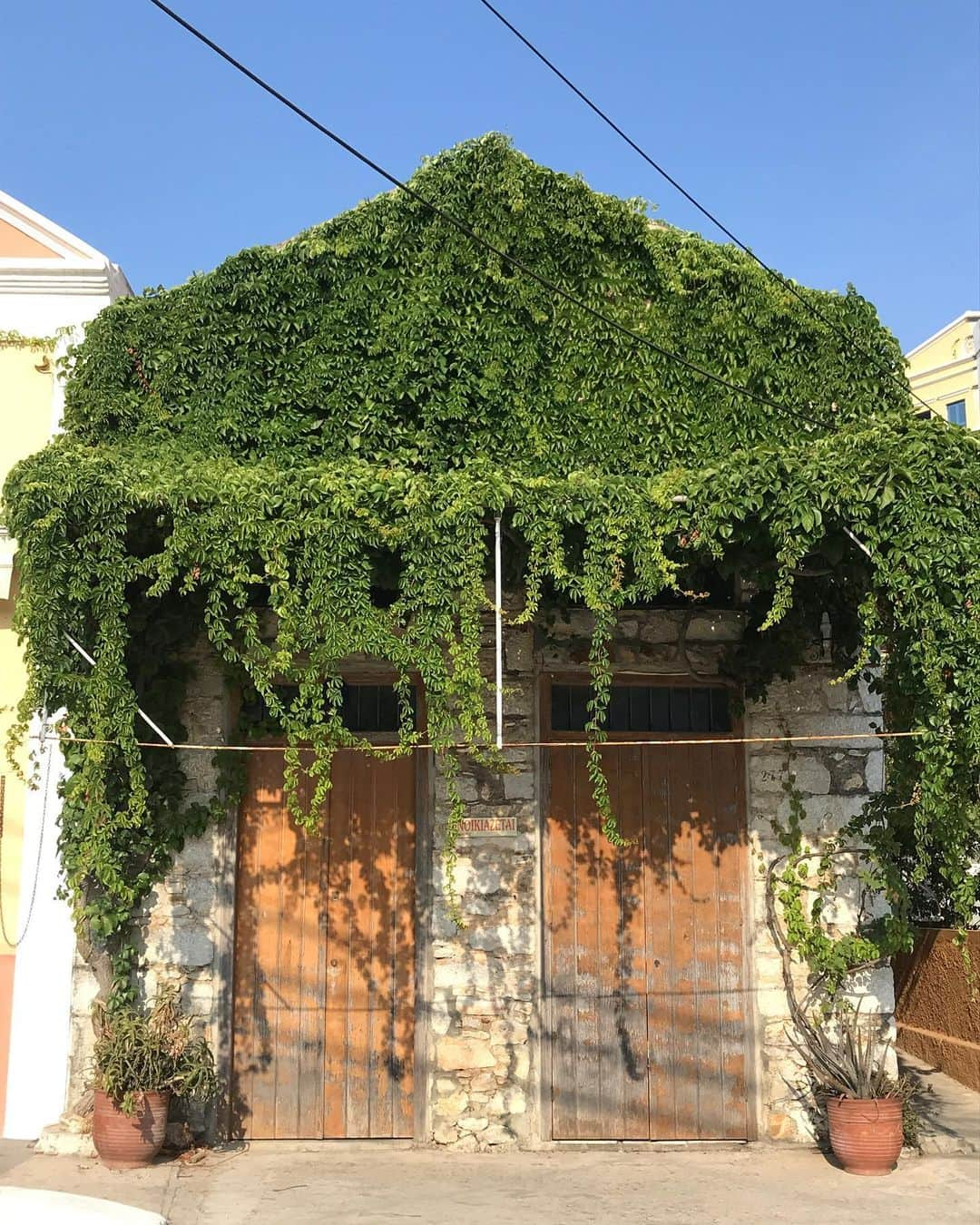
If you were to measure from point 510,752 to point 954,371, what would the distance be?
17734 millimetres

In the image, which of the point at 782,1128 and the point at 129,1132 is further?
the point at 782,1128

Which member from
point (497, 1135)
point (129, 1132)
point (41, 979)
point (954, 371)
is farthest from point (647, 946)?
point (954, 371)

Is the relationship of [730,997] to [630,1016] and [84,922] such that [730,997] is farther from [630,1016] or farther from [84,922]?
[84,922]

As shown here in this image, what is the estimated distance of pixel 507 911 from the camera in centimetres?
668

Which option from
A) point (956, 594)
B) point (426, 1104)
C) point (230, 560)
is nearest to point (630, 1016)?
point (426, 1104)

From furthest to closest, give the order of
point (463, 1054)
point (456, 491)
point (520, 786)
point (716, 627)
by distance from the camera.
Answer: point (716, 627), point (520, 786), point (463, 1054), point (456, 491)

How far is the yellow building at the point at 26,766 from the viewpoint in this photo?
6.35 m

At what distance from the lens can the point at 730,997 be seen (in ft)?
22.1

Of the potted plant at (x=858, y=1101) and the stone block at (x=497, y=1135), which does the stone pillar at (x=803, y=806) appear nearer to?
the potted plant at (x=858, y=1101)

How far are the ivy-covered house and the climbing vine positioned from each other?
0.03m

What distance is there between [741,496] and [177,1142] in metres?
4.68

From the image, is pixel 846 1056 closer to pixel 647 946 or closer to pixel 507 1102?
pixel 647 946

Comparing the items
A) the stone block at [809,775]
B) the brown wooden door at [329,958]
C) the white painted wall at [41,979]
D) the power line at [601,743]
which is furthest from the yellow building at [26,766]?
the stone block at [809,775]

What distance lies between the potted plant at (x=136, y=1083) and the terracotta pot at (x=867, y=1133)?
137 inches
